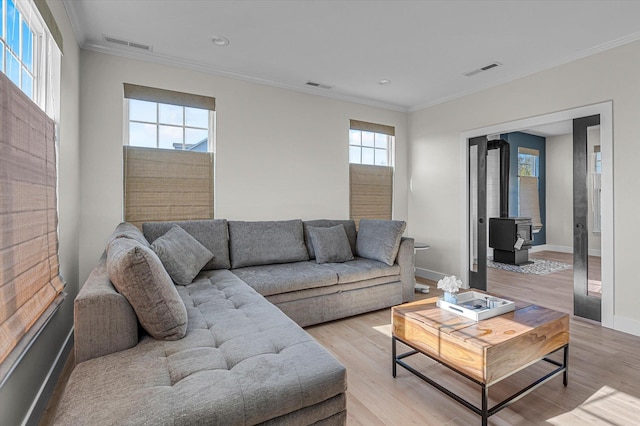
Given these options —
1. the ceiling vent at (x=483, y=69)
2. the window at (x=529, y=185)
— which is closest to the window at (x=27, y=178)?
the ceiling vent at (x=483, y=69)

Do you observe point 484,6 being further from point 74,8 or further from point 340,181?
point 74,8

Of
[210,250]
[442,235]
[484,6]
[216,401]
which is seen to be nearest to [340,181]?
[442,235]

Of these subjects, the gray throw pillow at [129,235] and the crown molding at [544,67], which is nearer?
the gray throw pillow at [129,235]

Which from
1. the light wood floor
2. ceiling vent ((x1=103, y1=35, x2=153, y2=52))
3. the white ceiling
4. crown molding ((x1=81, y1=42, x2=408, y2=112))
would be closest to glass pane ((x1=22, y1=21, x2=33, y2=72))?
the white ceiling

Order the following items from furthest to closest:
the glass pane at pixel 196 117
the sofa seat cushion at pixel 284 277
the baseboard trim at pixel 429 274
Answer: the baseboard trim at pixel 429 274
the glass pane at pixel 196 117
the sofa seat cushion at pixel 284 277

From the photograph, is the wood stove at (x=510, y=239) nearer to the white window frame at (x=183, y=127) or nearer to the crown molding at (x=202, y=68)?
the crown molding at (x=202, y=68)

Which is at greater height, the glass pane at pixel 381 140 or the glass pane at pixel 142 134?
the glass pane at pixel 381 140

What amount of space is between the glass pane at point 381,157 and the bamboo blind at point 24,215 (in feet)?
13.0

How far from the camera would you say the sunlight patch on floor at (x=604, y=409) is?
172 centimetres

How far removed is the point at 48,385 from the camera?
1910 mm

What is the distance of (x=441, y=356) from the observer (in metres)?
1.86

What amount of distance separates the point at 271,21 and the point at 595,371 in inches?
141

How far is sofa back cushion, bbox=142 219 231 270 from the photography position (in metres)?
3.12

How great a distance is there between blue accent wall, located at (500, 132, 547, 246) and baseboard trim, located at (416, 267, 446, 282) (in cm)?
334
